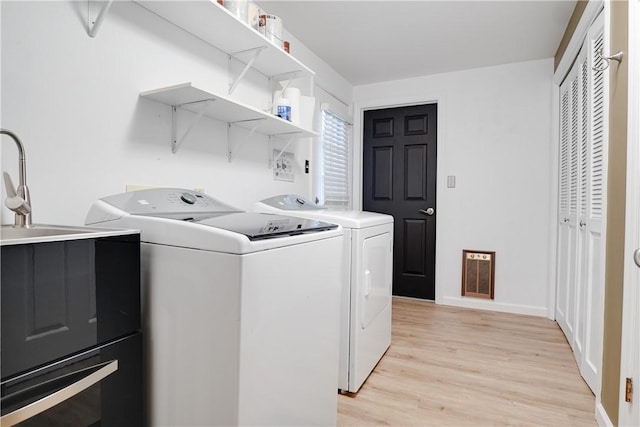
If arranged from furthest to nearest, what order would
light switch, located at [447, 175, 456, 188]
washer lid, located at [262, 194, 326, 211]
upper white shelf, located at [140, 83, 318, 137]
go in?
light switch, located at [447, 175, 456, 188], washer lid, located at [262, 194, 326, 211], upper white shelf, located at [140, 83, 318, 137]

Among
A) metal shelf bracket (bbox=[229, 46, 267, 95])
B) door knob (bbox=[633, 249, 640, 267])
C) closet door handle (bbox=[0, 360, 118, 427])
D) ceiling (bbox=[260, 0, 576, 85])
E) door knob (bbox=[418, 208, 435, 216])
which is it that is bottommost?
closet door handle (bbox=[0, 360, 118, 427])

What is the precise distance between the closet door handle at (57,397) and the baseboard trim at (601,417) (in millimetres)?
1876

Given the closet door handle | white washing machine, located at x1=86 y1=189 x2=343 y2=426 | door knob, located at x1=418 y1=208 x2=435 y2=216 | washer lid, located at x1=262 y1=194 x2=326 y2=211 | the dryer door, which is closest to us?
the closet door handle

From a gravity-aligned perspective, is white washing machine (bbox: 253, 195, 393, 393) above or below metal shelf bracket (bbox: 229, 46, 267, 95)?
below

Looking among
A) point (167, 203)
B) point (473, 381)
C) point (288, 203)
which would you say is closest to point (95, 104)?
point (167, 203)

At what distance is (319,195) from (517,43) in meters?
1.99

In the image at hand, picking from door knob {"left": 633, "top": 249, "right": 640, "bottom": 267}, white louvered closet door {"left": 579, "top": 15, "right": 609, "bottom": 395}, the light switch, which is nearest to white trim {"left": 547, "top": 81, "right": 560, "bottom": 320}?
the light switch

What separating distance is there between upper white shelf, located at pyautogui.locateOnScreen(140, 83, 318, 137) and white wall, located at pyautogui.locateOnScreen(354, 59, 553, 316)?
184 centimetres

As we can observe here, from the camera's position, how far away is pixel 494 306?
3.32 m

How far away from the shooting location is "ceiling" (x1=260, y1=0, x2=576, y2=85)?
2.29 metres

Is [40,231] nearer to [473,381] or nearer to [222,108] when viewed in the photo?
[222,108]

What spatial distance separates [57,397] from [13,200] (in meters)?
0.53

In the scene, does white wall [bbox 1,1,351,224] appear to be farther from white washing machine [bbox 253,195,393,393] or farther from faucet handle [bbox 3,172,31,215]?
white washing machine [bbox 253,195,393,393]

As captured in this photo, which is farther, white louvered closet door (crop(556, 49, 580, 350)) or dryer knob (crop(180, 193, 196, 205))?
white louvered closet door (crop(556, 49, 580, 350))
